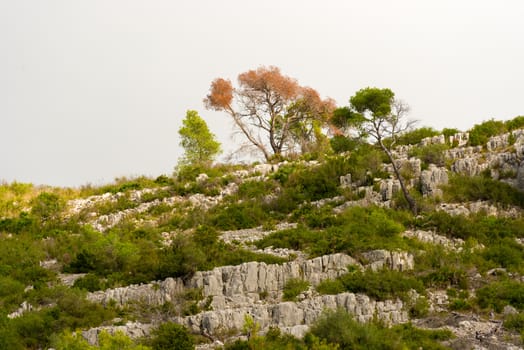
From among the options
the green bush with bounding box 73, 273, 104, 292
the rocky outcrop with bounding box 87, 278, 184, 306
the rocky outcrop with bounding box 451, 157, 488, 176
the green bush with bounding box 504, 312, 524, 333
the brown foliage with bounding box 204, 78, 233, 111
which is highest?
the brown foliage with bounding box 204, 78, 233, 111

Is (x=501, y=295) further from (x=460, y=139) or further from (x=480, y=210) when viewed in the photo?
(x=460, y=139)

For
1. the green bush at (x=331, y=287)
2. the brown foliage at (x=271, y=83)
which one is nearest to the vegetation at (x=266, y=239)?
the green bush at (x=331, y=287)

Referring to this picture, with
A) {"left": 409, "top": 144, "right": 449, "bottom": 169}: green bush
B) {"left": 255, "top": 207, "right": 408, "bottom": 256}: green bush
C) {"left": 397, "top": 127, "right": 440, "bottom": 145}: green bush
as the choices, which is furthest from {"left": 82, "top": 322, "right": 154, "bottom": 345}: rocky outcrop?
{"left": 397, "top": 127, "right": 440, "bottom": 145}: green bush

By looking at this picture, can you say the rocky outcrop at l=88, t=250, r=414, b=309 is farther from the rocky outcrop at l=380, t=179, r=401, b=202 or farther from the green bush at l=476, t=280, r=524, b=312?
the rocky outcrop at l=380, t=179, r=401, b=202

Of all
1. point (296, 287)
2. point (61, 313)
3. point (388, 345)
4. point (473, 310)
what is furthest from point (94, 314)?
point (473, 310)

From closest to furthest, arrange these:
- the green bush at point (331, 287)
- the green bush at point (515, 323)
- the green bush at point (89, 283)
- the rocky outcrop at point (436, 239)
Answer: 1. the green bush at point (515, 323)
2. the green bush at point (331, 287)
3. the green bush at point (89, 283)
4. the rocky outcrop at point (436, 239)

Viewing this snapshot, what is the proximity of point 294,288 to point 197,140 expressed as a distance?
91.6 feet

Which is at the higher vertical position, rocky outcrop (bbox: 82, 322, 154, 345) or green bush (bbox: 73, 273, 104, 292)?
green bush (bbox: 73, 273, 104, 292)

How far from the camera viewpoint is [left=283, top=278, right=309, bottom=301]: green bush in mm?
22078

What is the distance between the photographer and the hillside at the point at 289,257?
19.6m

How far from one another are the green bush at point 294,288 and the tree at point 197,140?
2666cm

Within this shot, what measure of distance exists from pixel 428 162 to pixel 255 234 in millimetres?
11038

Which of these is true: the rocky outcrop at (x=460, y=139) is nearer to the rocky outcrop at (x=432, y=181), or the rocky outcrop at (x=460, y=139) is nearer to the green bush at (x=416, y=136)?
the green bush at (x=416, y=136)

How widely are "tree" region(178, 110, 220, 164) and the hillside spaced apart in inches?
409
